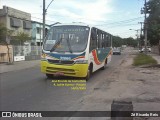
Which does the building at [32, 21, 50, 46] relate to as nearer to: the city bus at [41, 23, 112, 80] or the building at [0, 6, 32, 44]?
the building at [0, 6, 32, 44]

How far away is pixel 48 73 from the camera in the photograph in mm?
13586

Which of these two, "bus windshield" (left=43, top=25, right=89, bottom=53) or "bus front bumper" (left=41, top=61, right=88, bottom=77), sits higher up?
"bus windshield" (left=43, top=25, right=89, bottom=53)

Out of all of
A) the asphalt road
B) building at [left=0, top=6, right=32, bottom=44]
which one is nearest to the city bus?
the asphalt road

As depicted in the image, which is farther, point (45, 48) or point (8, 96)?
point (45, 48)

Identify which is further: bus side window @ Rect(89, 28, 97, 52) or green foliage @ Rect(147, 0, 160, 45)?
green foliage @ Rect(147, 0, 160, 45)

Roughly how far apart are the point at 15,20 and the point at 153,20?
86.9 feet

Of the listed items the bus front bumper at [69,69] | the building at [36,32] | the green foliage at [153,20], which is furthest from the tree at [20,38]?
the bus front bumper at [69,69]

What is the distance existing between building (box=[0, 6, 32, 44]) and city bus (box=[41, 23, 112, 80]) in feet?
121

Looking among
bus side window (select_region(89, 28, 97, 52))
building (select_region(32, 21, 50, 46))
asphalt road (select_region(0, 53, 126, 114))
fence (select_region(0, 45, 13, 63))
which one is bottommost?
asphalt road (select_region(0, 53, 126, 114))

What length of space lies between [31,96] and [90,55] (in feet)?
16.2

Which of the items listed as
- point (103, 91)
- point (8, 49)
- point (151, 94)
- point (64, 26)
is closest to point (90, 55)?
point (64, 26)

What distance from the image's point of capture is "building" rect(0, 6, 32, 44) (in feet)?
174

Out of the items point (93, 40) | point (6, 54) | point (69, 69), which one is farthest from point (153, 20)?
point (69, 69)

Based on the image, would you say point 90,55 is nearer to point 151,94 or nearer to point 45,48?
point 45,48
